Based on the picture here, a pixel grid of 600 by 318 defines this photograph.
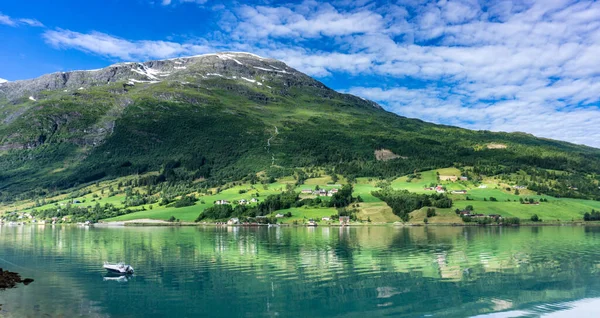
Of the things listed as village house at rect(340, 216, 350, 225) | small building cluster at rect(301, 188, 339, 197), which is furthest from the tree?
small building cluster at rect(301, 188, 339, 197)

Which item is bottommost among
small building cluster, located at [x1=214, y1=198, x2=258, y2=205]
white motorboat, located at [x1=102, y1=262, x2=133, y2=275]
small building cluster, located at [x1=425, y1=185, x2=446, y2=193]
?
white motorboat, located at [x1=102, y1=262, x2=133, y2=275]

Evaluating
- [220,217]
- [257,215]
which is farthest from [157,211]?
[257,215]

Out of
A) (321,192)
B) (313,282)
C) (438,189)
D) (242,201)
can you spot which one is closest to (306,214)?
(321,192)

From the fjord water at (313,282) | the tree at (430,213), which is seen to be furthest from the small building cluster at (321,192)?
the fjord water at (313,282)

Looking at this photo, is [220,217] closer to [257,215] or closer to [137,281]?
[257,215]

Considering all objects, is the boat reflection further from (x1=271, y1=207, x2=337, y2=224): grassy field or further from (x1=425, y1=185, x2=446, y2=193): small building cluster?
(x1=425, y1=185, x2=446, y2=193): small building cluster

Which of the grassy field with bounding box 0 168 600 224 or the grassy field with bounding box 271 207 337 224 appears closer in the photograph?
the grassy field with bounding box 0 168 600 224

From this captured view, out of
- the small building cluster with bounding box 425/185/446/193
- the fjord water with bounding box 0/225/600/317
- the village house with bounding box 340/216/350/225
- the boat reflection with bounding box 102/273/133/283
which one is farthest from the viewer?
the small building cluster with bounding box 425/185/446/193

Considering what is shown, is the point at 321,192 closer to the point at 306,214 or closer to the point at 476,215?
the point at 306,214

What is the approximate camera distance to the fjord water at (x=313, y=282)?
37344 millimetres

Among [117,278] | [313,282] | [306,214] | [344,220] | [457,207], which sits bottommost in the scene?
[313,282]

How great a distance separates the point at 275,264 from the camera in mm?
62250

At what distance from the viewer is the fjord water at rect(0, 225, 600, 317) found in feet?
123

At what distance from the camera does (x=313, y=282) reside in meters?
48.9
